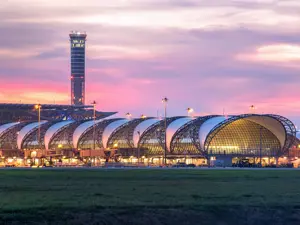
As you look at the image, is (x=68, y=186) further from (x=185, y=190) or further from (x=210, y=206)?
(x=210, y=206)

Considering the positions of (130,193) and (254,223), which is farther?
(130,193)

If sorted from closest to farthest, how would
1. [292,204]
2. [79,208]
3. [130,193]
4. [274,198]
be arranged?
[79,208] → [292,204] → [274,198] → [130,193]

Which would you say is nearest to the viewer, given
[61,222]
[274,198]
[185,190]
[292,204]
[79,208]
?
[61,222]

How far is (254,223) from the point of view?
53.6m

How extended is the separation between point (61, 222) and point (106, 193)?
1858cm

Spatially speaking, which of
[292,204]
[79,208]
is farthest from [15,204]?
[292,204]

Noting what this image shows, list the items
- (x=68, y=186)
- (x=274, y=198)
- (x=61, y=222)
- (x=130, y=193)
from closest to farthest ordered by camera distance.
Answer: (x=61, y=222) → (x=274, y=198) → (x=130, y=193) → (x=68, y=186)

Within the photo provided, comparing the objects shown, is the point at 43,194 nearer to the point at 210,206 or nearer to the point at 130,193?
the point at 130,193

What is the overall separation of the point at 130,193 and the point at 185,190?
21.5 ft

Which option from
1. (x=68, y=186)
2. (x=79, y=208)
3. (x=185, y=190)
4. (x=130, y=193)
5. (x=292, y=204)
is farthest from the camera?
(x=68, y=186)

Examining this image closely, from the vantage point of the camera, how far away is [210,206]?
186 feet

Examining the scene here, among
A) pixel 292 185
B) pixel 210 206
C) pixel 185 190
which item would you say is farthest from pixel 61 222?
pixel 292 185

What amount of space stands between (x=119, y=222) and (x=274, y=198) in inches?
685

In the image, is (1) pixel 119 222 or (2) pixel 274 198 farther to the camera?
(2) pixel 274 198
